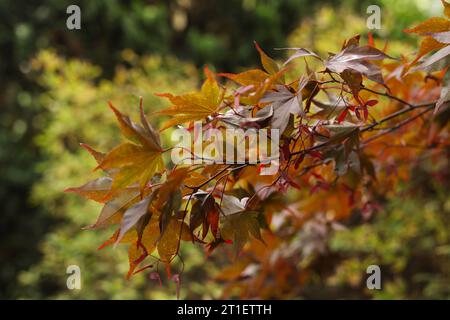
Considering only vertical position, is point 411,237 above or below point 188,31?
below

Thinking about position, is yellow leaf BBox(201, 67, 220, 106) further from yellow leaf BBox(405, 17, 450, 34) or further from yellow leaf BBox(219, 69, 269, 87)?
yellow leaf BBox(405, 17, 450, 34)

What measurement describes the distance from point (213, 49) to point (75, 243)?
8.24 feet

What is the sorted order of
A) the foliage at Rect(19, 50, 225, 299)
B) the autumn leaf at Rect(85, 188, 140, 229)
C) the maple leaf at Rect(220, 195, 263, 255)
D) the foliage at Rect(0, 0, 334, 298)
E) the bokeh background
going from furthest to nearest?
the foliage at Rect(0, 0, 334, 298) < the foliage at Rect(19, 50, 225, 299) < the bokeh background < the maple leaf at Rect(220, 195, 263, 255) < the autumn leaf at Rect(85, 188, 140, 229)

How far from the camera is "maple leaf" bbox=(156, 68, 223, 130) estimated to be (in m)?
0.84

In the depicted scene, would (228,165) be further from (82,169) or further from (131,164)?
(82,169)

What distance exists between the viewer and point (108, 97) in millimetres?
3506

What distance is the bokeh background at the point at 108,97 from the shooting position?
9.72 ft

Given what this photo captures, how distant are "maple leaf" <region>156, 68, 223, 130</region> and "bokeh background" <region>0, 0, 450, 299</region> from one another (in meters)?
1.82

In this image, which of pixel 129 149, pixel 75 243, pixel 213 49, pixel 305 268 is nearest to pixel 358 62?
pixel 129 149

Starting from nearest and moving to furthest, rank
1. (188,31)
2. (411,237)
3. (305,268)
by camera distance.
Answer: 1. (305,268)
2. (411,237)
3. (188,31)

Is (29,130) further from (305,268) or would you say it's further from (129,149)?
(129,149)

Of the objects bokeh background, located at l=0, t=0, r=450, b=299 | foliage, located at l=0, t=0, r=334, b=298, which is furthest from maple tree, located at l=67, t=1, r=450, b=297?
foliage, located at l=0, t=0, r=334, b=298

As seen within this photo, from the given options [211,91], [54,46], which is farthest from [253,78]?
[54,46]
